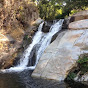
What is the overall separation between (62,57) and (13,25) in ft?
26.8

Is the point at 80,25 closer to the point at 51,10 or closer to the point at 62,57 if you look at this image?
the point at 62,57

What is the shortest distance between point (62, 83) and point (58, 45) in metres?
3.85

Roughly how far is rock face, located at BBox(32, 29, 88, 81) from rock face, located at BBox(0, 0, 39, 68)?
3.98m

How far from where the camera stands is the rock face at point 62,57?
9.80 meters

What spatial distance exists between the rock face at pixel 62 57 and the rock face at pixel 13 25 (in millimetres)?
3982

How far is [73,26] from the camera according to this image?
550 inches

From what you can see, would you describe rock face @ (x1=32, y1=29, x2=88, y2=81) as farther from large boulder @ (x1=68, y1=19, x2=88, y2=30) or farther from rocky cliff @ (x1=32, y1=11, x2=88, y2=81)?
large boulder @ (x1=68, y1=19, x2=88, y2=30)

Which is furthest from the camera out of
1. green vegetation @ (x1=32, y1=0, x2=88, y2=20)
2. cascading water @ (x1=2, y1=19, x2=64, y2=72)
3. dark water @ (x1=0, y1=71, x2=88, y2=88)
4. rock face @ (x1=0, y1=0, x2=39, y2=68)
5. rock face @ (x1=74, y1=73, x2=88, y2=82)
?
green vegetation @ (x1=32, y1=0, x2=88, y2=20)

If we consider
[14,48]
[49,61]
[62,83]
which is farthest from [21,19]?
[62,83]

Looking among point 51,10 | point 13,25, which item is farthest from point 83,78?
point 51,10

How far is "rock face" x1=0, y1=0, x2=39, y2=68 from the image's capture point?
13.7 m

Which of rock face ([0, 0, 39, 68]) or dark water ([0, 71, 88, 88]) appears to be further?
rock face ([0, 0, 39, 68])

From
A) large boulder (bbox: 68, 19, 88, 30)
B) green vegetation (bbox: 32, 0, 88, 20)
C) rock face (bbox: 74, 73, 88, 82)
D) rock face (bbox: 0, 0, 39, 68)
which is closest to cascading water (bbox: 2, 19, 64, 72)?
rock face (bbox: 0, 0, 39, 68)

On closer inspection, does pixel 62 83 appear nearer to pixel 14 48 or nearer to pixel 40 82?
pixel 40 82
